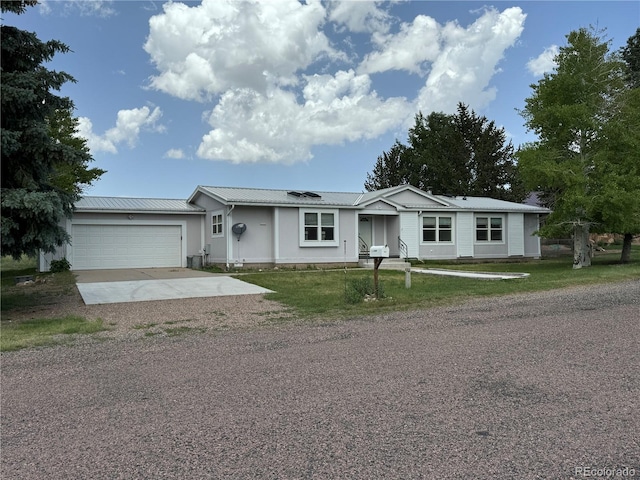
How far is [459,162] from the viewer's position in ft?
141

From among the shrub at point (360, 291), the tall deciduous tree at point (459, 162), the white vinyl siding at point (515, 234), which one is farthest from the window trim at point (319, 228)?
the tall deciduous tree at point (459, 162)

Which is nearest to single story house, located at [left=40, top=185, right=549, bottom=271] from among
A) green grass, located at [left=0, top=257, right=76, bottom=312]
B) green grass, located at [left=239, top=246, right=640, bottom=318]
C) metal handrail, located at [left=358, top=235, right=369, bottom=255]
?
metal handrail, located at [left=358, top=235, right=369, bottom=255]

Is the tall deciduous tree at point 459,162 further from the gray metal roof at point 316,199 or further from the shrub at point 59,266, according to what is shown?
the shrub at point 59,266

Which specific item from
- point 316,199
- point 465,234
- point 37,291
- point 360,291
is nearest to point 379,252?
point 360,291

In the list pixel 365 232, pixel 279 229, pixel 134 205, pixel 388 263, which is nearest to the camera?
pixel 279 229

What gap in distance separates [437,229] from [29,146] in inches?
711

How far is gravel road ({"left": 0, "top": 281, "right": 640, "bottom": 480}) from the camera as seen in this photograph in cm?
293

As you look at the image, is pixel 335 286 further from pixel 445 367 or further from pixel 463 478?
pixel 463 478

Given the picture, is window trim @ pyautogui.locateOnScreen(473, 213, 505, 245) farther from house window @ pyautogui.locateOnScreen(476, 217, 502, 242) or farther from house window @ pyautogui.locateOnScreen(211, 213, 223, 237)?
house window @ pyautogui.locateOnScreen(211, 213, 223, 237)

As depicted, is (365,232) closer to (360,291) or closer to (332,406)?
(360,291)

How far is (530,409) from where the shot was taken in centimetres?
370

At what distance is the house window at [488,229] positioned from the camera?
24.0 m

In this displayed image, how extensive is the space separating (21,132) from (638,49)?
40030 mm

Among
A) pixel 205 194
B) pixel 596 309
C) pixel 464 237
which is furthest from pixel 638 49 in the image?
pixel 596 309
